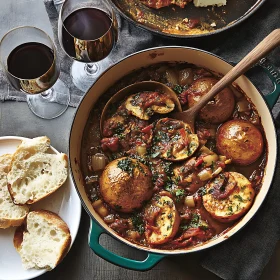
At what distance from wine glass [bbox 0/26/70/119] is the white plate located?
0.50 meters

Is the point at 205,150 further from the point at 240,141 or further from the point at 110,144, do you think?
the point at 110,144

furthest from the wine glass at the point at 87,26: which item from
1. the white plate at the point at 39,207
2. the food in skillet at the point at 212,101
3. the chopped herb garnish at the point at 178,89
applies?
the white plate at the point at 39,207

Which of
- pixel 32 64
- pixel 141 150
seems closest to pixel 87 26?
pixel 32 64

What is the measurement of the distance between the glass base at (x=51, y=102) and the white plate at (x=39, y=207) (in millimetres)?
325

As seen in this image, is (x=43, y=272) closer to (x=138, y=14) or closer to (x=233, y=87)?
(x=233, y=87)

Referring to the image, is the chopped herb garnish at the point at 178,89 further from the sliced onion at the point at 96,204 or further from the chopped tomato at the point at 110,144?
the sliced onion at the point at 96,204

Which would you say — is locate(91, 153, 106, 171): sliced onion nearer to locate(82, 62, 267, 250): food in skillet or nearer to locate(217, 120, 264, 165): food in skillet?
locate(82, 62, 267, 250): food in skillet

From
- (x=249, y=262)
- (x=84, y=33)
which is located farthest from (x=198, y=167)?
(x=84, y=33)

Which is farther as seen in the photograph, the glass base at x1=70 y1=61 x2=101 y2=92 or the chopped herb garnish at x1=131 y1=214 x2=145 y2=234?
the glass base at x1=70 y1=61 x2=101 y2=92

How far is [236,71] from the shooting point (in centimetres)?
362

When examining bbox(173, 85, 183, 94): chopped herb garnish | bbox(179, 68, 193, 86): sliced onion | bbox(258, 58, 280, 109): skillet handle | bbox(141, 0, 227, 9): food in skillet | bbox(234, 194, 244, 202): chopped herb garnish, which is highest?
bbox(258, 58, 280, 109): skillet handle

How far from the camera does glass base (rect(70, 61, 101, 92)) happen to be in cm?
432

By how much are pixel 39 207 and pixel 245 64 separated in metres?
1.88

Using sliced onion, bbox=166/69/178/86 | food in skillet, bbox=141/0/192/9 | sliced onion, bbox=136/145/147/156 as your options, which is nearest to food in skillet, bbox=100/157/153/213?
sliced onion, bbox=136/145/147/156
